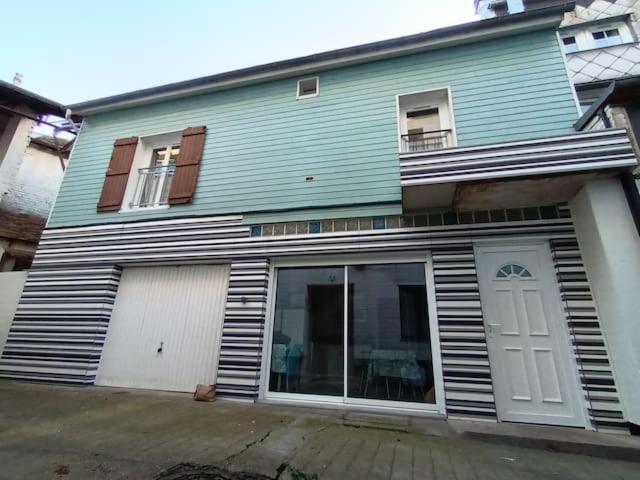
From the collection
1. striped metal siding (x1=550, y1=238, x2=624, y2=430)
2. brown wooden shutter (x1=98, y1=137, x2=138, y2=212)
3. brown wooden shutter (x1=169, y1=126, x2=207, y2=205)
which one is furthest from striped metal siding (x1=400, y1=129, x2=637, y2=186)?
brown wooden shutter (x1=98, y1=137, x2=138, y2=212)

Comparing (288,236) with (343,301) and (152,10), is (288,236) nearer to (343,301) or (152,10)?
(343,301)

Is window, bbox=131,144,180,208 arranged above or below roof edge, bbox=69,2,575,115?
below

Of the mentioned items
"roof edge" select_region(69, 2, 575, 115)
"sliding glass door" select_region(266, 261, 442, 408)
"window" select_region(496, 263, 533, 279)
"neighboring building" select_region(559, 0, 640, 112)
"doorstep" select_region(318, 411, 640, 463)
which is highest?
"neighboring building" select_region(559, 0, 640, 112)

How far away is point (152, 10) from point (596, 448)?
33.6ft

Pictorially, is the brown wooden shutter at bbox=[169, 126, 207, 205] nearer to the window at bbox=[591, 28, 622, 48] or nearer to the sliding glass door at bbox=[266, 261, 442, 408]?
the sliding glass door at bbox=[266, 261, 442, 408]

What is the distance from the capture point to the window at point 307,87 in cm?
570

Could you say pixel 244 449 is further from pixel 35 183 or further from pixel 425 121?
pixel 35 183

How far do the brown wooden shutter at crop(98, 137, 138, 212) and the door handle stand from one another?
6619 millimetres

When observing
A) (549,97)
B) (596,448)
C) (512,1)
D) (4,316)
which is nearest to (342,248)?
(596,448)

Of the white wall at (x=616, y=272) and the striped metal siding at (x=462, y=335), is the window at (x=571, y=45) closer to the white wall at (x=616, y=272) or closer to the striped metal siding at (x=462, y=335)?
the white wall at (x=616, y=272)

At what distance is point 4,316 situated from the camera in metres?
5.83

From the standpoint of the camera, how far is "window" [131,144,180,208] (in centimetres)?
594

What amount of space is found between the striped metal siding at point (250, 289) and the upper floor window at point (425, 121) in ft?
5.12

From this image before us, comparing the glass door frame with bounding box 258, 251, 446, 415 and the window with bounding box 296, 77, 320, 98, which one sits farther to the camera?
the window with bounding box 296, 77, 320, 98
